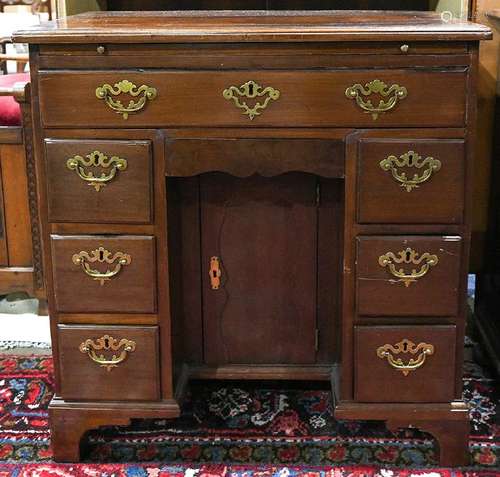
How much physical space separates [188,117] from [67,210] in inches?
12.1

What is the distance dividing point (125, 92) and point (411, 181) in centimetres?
57

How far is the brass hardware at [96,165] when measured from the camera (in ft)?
5.49

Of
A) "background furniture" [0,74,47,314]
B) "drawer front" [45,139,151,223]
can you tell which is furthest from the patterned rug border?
"background furniture" [0,74,47,314]

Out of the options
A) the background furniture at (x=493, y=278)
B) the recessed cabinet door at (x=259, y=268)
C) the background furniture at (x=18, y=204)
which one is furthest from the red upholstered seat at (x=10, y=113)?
the background furniture at (x=493, y=278)

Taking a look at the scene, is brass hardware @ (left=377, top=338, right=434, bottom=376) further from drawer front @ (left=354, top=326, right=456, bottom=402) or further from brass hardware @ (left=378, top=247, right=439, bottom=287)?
brass hardware @ (left=378, top=247, right=439, bottom=287)

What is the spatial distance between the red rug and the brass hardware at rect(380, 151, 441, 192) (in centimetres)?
62

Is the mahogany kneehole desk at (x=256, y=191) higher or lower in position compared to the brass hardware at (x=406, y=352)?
higher

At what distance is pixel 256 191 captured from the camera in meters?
1.89

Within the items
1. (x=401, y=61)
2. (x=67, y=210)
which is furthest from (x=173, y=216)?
(x=401, y=61)

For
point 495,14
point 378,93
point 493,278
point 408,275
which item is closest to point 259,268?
point 408,275

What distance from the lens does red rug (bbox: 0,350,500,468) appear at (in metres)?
A: 1.86

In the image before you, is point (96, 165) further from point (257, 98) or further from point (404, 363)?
point (404, 363)

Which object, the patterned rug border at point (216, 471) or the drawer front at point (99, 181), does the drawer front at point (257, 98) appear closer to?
the drawer front at point (99, 181)

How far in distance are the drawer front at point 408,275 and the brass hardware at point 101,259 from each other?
0.48 m
